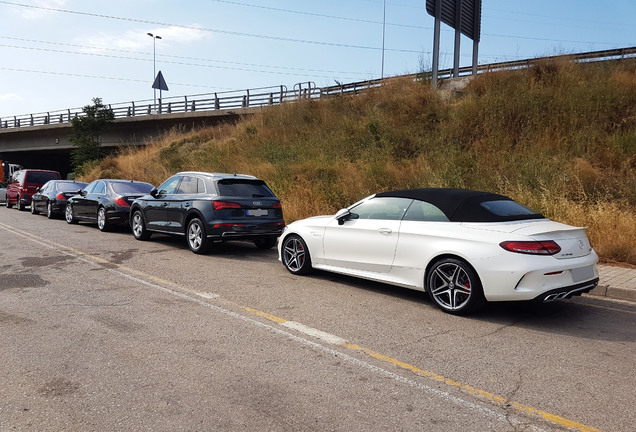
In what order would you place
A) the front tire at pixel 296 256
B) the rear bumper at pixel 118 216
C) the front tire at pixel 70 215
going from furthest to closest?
the front tire at pixel 70 215
the rear bumper at pixel 118 216
the front tire at pixel 296 256

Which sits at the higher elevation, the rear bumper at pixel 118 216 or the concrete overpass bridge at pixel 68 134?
the concrete overpass bridge at pixel 68 134

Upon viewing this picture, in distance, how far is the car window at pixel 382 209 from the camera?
6.86 m

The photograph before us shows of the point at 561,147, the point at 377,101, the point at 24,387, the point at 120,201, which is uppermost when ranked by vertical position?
the point at 377,101

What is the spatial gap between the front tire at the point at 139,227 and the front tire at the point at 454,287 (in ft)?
26.4

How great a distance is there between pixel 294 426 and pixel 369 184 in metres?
12.8

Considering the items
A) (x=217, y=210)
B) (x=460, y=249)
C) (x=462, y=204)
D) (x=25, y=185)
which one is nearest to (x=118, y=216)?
(x=217, y=210)

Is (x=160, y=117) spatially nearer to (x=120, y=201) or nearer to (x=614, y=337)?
(x=120, y=201)

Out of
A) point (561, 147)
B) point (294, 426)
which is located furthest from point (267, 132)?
point (294, 426)

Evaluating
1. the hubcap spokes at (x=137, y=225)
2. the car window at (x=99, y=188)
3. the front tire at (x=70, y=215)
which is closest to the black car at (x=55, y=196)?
the front tire at (x=70, y=215)

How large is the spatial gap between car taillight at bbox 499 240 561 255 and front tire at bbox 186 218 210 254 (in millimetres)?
6236

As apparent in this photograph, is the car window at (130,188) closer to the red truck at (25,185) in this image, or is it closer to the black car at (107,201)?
the black car at (107,201)

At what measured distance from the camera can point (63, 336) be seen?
4914 mm

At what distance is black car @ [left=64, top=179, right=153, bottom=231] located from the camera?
13.8 meters

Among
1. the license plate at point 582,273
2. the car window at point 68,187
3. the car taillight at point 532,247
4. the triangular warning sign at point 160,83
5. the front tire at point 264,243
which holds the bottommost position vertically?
the front tire at point 264,243
